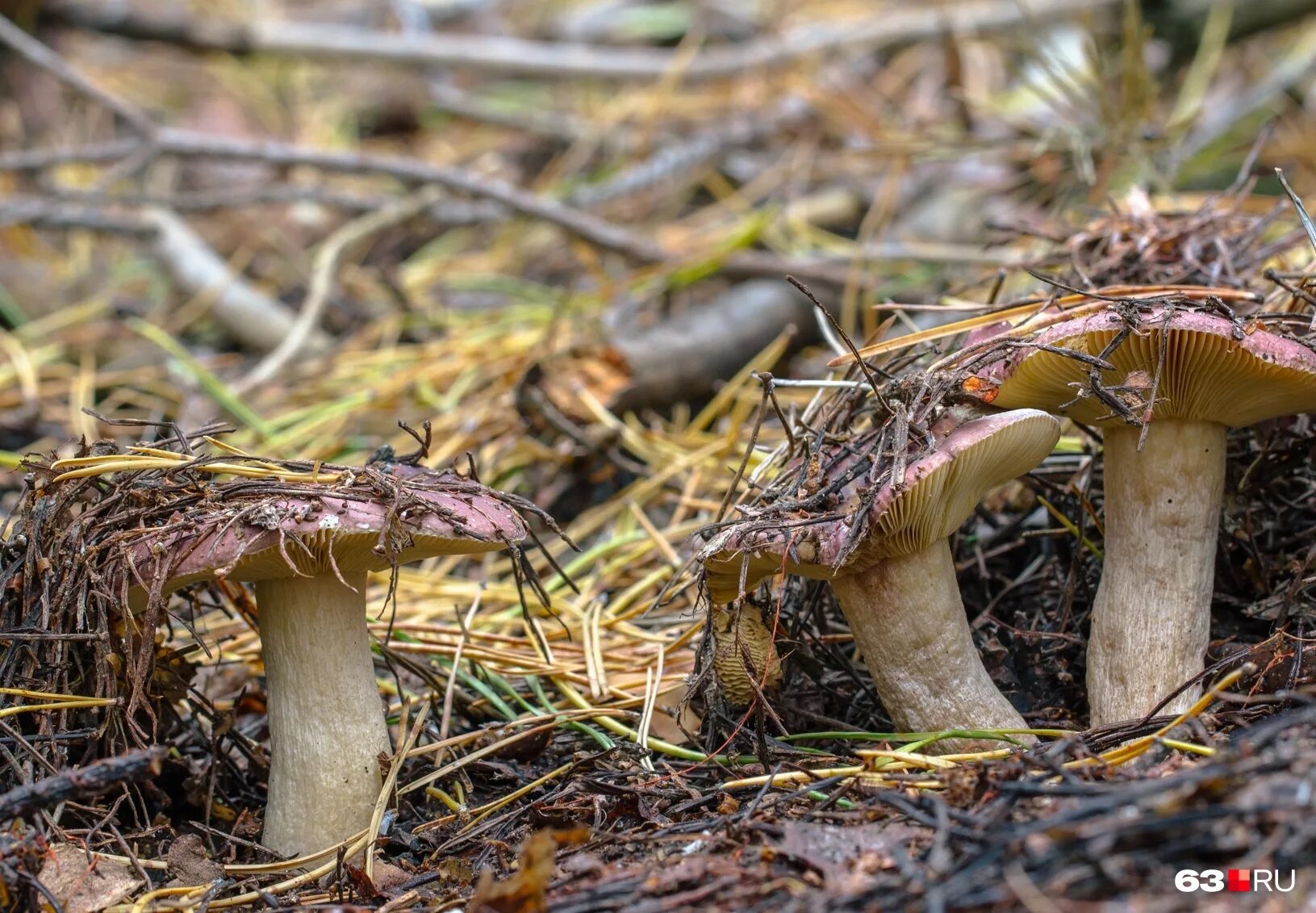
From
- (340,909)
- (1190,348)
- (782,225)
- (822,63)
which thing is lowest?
(340,909)

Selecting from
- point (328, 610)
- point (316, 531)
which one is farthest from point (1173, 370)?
point (328, 610)

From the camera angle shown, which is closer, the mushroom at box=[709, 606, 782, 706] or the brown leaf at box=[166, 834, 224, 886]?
the brown leaf at box=[166, 834, 224, 886]

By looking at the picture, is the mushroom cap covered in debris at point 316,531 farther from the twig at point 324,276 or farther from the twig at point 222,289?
the twig at point 222,289

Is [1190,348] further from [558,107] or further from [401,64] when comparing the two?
[558,107]

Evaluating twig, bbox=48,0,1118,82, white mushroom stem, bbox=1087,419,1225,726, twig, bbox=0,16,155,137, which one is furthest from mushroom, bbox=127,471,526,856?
twig, bbox=48,0,1118,82

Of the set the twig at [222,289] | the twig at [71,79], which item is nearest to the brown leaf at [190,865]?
the twig at [222,289]

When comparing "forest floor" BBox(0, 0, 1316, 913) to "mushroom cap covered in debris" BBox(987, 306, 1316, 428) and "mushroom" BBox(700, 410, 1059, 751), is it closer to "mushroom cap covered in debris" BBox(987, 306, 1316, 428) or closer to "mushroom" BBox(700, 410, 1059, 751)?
"mushroom" BBox(700, 410, 1059, 751)

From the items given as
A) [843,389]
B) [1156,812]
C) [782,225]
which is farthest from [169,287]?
[1156,812]
